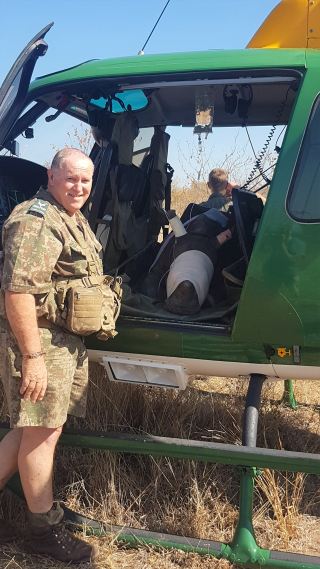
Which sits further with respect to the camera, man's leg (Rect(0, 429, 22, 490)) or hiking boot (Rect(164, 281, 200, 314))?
hiking boot (Rect(164, 281, 200, 314))

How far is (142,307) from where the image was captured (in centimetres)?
311

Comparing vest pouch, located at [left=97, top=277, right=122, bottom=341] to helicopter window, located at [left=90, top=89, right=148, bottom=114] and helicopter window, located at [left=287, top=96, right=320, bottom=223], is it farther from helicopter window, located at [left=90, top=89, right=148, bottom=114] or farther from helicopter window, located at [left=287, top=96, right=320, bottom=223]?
helicopter window, located at [left=90, top=89, right=148, bottom=114]

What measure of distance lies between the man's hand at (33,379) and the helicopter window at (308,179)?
121 cm

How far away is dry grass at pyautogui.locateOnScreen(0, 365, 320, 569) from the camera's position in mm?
2877

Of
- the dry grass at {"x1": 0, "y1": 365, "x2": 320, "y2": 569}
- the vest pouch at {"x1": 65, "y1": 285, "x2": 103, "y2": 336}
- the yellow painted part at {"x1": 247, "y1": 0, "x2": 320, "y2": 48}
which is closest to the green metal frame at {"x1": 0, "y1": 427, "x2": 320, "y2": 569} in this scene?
the dry grass at {"x1": 0, "y1": 365, "x2": 320, "y2": 569}

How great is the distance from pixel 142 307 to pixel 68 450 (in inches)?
42.6

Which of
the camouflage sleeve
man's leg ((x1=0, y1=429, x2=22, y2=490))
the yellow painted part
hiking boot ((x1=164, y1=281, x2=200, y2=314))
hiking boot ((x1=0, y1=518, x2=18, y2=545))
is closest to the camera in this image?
the camouflage sleeve

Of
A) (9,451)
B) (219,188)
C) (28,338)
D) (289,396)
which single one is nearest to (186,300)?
(28,338)

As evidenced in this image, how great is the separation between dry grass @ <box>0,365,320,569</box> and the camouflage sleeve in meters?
1.24

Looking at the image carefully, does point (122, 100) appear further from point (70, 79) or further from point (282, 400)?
point (282, 400)

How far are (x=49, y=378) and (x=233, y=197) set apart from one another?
1.33m

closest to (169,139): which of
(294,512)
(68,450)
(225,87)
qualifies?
(225,87)

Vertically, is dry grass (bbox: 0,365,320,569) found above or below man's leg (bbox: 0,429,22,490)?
below

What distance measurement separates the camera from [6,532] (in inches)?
115
